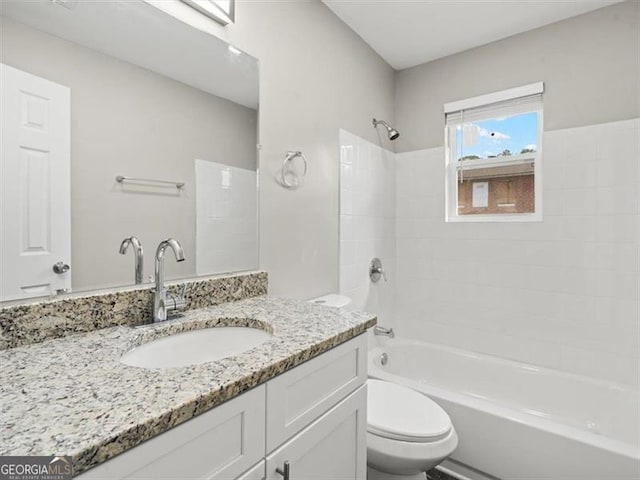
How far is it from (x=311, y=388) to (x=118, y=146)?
944mm

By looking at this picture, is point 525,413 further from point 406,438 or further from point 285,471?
point 285,471

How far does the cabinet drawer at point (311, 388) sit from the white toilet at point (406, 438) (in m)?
0.46

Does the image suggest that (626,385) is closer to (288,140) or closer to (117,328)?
(288,140)

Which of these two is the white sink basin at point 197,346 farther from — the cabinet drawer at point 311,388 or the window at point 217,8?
the window at point 217,8

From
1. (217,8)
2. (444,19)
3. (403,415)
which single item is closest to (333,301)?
(403,415)

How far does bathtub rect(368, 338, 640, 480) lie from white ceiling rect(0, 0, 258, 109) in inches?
67.8

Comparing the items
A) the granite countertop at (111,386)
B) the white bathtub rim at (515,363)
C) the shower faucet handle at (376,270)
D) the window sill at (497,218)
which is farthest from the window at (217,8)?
the white bathtub rim at (515,363)

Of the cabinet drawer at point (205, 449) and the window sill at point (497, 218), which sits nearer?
the cabinet drawer at point (205, 449)

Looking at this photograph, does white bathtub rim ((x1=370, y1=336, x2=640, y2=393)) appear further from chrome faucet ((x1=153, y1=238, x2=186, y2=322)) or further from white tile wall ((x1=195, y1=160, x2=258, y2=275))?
chrome faucet ((x1=153, y1=238, x2=186, y2=322))

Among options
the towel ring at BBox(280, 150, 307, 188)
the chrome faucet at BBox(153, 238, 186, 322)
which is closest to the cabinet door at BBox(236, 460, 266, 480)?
the chrome faucet at BBox(153, 238, 186, 322)

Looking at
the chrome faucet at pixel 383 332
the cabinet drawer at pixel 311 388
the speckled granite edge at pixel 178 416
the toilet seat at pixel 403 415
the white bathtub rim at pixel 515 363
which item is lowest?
the white bathtub rim at pixel 515 363

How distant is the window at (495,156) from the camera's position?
227cm

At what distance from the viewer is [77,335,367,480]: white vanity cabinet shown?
0.59 m

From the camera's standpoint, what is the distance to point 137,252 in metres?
1.10
